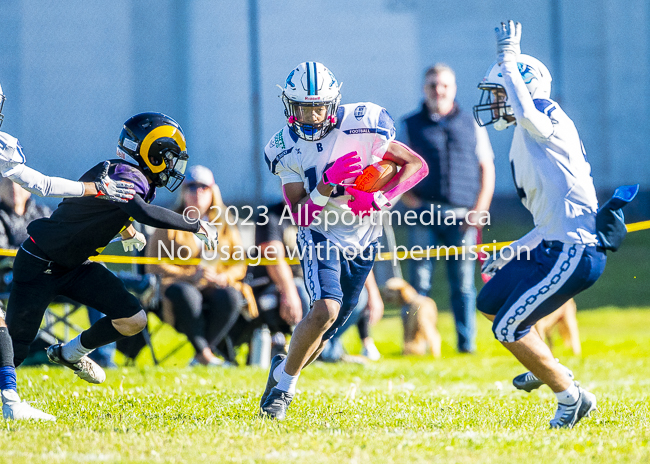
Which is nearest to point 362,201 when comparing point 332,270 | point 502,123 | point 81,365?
→ point 332,270

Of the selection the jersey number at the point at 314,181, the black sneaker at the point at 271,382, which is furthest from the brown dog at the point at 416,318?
the jersey number at the point at 314,181

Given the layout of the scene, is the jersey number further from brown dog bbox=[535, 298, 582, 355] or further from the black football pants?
brown dog bbox=[535, 298, 582, 355]

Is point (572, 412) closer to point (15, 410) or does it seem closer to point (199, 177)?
point (15, 410)

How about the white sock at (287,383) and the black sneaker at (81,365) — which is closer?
the white sock at (287,383)

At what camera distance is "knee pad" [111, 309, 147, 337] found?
188 inches

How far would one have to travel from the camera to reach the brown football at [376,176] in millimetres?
4570

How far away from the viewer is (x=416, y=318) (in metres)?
7.91

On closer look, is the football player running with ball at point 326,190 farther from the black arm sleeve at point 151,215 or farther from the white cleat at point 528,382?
the white cleat at point 528,382

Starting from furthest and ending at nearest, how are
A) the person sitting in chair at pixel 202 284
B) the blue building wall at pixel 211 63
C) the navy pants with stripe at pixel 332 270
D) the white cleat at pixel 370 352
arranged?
1. the blue building wall at pixel 211 63
2. the white cleat at pixel 370 352
3. the person sitting in chair at pixel 202 284
4. the navy pants with stripe at pixel 332 270

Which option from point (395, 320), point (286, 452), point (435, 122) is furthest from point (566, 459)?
point (395, 320)

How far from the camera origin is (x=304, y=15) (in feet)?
31.4

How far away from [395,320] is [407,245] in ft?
5.19

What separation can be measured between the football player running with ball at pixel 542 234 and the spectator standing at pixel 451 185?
11.1 feet

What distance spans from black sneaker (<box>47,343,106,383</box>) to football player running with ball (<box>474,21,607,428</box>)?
233cm
